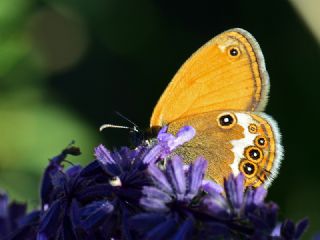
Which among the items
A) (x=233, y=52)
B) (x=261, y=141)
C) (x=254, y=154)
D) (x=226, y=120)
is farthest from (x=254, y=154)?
(x=233, y=52)

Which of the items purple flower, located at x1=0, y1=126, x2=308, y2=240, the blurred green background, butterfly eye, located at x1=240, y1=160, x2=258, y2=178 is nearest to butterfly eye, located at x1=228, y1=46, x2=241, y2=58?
butterfly eye, located at x1=240, y1=160, x2=258, y2=178

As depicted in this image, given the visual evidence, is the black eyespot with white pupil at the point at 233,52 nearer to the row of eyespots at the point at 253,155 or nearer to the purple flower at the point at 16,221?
the row of eyespots at the point at 253,155

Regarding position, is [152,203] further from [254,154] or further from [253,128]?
[253,128]

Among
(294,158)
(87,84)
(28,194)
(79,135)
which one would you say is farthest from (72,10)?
(294,158)

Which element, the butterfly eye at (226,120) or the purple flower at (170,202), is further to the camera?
the butterfly eye at (226,120)

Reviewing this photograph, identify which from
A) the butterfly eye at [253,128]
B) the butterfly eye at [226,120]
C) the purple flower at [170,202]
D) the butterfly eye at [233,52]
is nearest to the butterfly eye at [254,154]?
the butterfly eye at [253,128]

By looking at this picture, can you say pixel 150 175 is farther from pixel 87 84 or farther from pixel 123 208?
pixel 87 84
